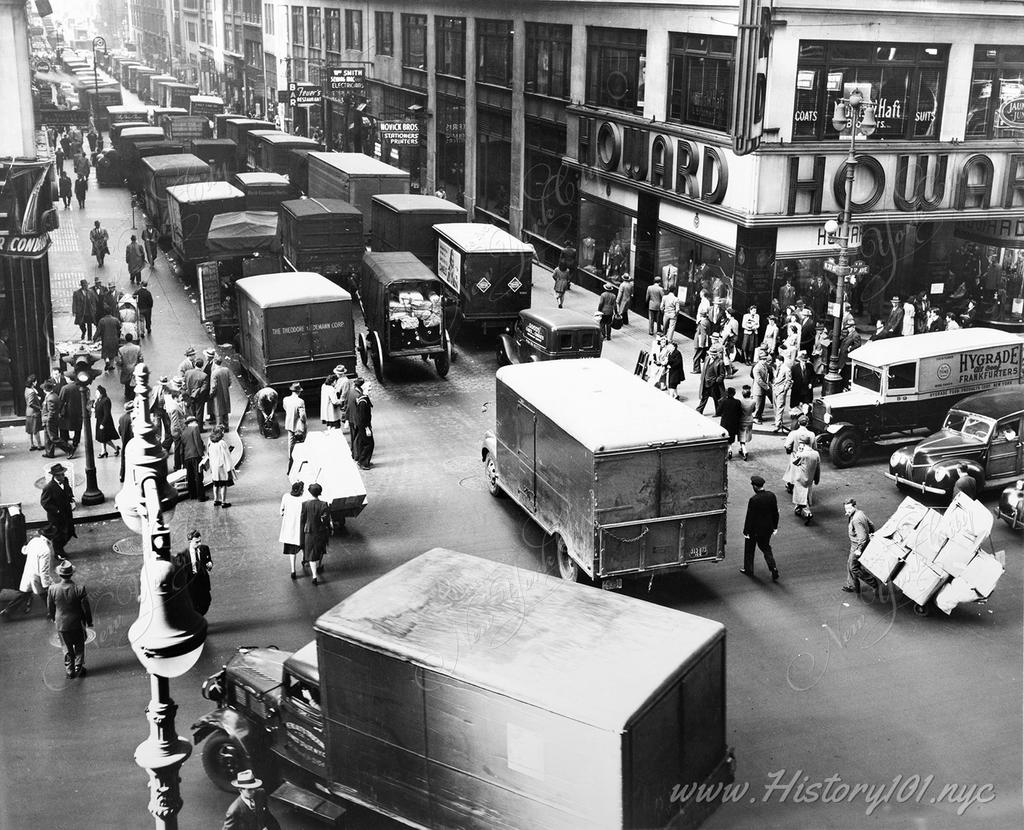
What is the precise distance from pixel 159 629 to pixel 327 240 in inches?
991

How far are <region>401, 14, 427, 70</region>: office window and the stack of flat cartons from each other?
2752 centimetres

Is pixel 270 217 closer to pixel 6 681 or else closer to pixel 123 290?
pixel 123 290

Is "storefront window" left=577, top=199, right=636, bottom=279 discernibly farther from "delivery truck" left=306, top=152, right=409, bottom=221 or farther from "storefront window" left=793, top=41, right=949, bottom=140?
"storefront window" left=793, top=41, right=949, bottom=140

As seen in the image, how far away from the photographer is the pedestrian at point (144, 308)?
25.3 m

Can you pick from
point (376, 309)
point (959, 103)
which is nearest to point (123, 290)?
point (376, 309)

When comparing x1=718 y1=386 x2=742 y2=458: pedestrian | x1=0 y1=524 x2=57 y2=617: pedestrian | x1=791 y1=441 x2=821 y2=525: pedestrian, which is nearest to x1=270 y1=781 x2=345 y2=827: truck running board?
x1=0 y1=524 x2=57 y2=617: pedestrian

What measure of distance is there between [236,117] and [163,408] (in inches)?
1684

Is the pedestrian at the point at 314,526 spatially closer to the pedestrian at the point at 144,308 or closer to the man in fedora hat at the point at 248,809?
the man in fedora hat at the point at 248,809

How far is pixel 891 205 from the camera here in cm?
2798

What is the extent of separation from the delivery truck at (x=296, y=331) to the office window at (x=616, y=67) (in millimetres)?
12407

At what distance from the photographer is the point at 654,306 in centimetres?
3053

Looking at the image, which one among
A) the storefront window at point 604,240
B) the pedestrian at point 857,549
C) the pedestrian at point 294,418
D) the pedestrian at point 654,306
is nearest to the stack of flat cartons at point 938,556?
the pedestrian at point 857,549

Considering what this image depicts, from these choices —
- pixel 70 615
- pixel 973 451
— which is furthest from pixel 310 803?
pixel 973 451

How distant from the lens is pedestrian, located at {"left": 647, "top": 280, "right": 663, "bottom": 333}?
30.5 metres
